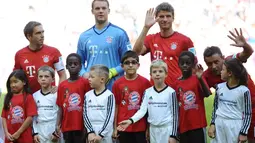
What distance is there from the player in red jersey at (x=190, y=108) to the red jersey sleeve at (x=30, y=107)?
5.23 ft

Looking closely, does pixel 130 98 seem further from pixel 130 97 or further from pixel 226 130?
pixel 226 130

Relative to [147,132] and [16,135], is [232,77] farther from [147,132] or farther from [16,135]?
[16,135]

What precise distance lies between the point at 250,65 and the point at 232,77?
314 inches

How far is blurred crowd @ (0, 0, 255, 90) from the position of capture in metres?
14.0

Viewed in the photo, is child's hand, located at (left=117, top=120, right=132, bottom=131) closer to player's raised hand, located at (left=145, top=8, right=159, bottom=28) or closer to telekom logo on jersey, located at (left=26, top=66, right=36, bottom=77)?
player's raised hand, located at (left=145, top=8, right=159, bottom=28)

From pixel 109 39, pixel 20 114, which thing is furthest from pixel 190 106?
pixel 20 114

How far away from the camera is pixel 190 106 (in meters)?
6.39

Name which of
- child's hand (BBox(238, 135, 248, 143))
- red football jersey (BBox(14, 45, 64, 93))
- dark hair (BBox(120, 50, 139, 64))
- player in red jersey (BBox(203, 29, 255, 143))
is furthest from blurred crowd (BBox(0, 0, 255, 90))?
child's hand (BBox(238, 135, 248, 143))

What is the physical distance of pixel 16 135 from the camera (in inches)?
258

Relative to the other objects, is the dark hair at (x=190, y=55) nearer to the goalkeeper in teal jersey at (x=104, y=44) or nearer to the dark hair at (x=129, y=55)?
the dark hair at (x=129, y=55)

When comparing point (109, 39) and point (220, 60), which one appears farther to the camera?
point (109, 39)

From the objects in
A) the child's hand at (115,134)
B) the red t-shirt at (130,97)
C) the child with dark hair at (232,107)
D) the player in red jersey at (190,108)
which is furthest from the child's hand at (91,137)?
the child with dark hair at (232,107)

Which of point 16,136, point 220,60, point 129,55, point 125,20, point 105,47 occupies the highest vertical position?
point 125,20

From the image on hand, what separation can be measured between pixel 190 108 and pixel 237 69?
66 cm
